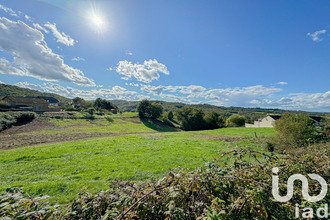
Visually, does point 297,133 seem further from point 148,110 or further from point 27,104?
point 27,104

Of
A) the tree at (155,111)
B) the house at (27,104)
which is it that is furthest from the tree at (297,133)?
the house at (27,104)

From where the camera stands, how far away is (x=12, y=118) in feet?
84.0

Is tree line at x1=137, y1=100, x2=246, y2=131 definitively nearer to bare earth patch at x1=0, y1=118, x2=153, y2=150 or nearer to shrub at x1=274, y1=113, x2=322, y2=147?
bare earth patch at x1=0, y1=118, x2=153, y2=150

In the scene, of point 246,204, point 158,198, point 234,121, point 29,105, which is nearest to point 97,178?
point 158,198

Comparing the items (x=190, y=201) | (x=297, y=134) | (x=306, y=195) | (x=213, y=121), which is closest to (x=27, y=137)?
(x=190, y=201)

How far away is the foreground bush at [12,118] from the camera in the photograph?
22.8 metres

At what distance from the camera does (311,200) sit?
1202 mm

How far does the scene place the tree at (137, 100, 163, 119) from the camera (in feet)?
190

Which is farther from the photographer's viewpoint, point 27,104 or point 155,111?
point 155,111

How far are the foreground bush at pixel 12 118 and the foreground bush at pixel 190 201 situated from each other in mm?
33087

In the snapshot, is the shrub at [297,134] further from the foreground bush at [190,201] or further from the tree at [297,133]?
the foreground bush at [190,201]

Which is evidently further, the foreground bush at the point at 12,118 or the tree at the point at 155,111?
the tree at the point at 155,111

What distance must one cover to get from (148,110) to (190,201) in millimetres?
57260

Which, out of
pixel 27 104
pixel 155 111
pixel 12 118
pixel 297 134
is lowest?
pixel 12 118
